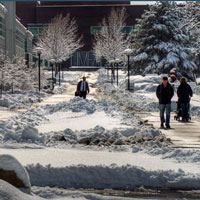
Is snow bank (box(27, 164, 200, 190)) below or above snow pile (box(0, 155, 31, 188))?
below

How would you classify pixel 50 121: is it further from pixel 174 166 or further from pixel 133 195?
pixel 133 195

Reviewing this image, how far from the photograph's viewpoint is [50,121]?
15.6 meters

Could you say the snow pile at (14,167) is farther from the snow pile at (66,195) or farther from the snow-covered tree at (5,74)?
the snow-covered tree at (5,74)

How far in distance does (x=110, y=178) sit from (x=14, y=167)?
5.88 ft

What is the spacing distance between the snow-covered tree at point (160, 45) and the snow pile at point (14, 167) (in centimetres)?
4646

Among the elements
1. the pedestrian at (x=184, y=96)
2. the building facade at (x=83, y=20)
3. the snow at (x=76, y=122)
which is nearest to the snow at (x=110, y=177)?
the snow at (x=76, y=122)

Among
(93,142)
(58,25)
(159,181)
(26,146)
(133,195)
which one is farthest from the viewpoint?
(58,25)

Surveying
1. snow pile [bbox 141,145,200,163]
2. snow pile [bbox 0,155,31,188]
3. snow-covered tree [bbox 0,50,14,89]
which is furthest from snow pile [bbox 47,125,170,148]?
snow-covered tree [bbox 0,50,14,89]

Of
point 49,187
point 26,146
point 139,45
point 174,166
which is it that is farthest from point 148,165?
point 139,45

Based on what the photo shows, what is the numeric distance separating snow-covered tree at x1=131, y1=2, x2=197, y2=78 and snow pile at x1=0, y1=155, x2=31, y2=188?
152 ft

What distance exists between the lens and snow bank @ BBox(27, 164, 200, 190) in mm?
6707

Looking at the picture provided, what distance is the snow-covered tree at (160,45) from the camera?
51969 mm

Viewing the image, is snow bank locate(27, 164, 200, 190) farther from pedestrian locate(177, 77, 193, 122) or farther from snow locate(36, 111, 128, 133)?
pedestrian locate(177, 77, 193, 122)

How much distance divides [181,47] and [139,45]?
474 centimetres
